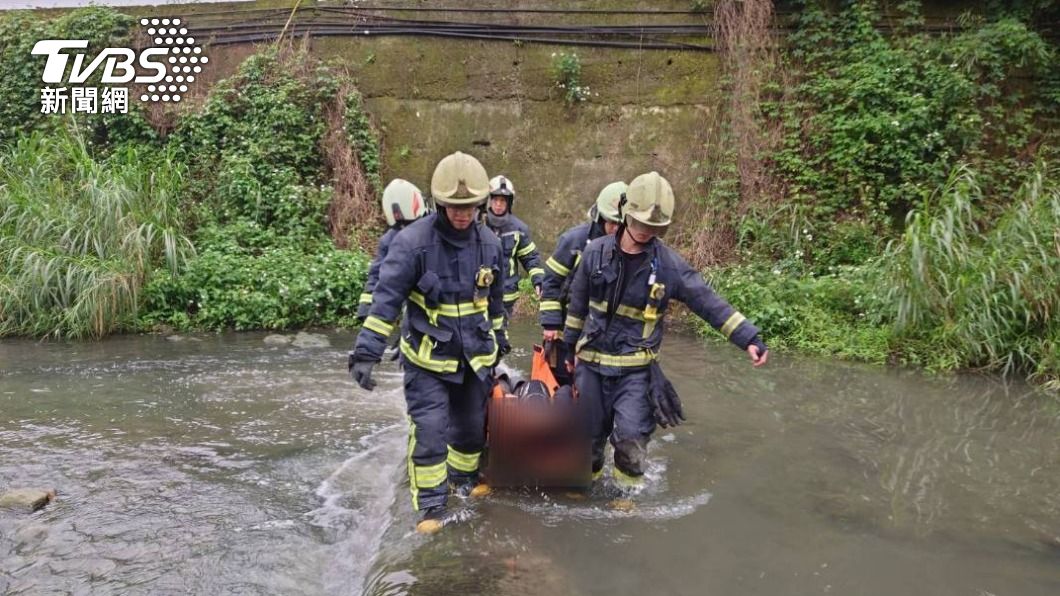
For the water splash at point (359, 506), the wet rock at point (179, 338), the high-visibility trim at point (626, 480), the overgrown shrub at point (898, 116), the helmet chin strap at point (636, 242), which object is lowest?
the water splash at point (359, 506)

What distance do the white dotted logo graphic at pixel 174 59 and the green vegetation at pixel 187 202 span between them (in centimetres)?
37

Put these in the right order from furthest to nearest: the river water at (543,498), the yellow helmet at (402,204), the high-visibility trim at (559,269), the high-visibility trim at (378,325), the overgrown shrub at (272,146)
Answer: the overgrown shrub at (272,146) < the yellow helmet at (402,204) < the high-visibility trim at (559,269) < the high-visibility trim at (378,325) < the river water at (543,498)

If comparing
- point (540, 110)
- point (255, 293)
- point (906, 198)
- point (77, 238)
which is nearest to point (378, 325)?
point (255, 293)

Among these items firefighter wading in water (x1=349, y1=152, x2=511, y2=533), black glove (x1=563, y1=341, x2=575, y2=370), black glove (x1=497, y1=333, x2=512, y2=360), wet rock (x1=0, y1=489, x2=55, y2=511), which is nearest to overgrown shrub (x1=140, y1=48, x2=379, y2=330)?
wet rock (x1=0, y1=489, x2=55, y2=511)

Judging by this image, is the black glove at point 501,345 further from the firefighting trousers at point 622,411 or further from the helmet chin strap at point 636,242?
the helmet chin strap at point 636,242

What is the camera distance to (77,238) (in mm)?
8484

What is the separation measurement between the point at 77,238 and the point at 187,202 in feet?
5.60

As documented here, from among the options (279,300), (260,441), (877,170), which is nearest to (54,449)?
(260,441)

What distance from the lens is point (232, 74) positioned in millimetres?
11156

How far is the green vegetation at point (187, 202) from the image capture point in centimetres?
835

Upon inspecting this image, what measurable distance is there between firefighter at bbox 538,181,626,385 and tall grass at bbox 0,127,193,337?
553 centimetres

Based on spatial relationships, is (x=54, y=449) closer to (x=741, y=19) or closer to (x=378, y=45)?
(x=378, y=45)

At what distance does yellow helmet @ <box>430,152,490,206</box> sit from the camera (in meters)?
3.71

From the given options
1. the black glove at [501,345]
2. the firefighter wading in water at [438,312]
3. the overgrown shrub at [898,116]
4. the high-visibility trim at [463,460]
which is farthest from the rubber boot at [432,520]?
the overgrown shrub at [898,116]
